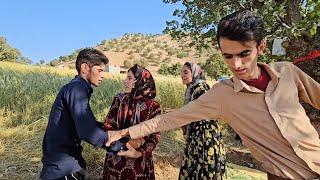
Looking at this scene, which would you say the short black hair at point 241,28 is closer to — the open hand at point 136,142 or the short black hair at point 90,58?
the short black hair at point 90,58

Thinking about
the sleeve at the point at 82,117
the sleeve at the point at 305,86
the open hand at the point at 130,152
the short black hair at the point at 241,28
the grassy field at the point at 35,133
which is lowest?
the grassy field at the point at 35,133

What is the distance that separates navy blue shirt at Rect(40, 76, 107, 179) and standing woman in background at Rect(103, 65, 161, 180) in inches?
33.6

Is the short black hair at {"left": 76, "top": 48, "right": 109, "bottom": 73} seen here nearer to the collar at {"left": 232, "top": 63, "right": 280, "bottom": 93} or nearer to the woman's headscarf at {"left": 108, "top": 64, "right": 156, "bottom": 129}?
the woman's headscarf at {"left": 108, "top": 64, "right": 156, "bottom": 129}

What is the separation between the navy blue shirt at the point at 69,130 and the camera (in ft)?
9.01

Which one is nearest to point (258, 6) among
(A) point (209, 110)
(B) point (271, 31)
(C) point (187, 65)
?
(B) point (271, 31)

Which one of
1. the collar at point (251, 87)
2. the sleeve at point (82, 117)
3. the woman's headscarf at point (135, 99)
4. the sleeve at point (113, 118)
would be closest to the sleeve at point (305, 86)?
the collar at point (251, 87)

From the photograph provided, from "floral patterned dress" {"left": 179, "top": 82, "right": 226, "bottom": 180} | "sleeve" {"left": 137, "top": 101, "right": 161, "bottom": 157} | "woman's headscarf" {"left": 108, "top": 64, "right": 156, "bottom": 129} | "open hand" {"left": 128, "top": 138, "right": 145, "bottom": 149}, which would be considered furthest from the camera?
"floral patterned dress" {"left": 179, "top": 82, "right": 226, "bottom": 180}

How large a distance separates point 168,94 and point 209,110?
28.2ft

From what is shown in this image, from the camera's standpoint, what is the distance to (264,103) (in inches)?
80.0

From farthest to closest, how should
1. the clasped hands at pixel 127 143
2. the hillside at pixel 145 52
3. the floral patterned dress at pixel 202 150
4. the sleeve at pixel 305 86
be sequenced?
1. the hillside at pixel 145 52
2. the floral patterned dress at pixel 202 150
3. the clasped hands at pixel 127 143
4. the sleeve at pixel 305 86

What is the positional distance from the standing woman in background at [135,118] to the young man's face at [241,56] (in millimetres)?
1721

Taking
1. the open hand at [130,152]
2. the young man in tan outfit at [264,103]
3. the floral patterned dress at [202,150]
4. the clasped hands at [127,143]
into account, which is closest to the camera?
the young man in tan outfit at [264,103]

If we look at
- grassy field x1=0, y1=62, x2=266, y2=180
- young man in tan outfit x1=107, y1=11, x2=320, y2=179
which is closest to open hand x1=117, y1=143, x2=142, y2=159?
young man in tan outfit x1=107, y1=11, x2=320, y2=179

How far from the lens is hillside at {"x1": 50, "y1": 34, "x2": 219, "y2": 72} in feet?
188
